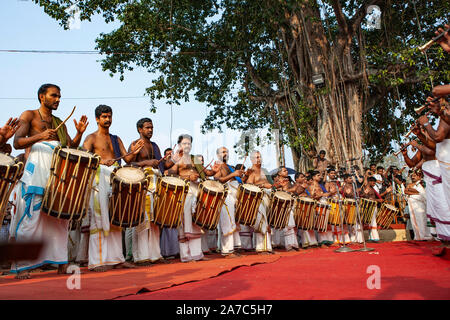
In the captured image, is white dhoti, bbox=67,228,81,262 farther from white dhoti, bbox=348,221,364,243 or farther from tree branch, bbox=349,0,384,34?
tree branch, bbox=349,0,384,34

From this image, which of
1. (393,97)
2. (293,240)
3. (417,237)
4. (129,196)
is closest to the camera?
(129,196)

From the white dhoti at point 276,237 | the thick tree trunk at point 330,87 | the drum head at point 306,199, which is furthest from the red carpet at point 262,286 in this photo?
the thick tree trunk at point 330,87

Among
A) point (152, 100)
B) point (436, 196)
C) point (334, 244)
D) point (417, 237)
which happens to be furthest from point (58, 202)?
point (152, 100)

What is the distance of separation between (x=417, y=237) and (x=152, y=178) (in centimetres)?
661

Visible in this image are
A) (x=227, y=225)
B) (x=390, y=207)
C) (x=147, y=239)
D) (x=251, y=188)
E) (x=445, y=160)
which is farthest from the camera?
(x=390, y=207)

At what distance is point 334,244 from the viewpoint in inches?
367

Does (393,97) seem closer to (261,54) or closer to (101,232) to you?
(261,54)

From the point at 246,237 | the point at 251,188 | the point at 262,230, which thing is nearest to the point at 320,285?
the point at 251,188

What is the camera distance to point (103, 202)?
4582 mm

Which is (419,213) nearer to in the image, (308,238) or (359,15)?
(308,238)

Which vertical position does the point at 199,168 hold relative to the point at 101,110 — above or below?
below

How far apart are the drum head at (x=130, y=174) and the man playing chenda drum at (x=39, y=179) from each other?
60cm

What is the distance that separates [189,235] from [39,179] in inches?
95.4

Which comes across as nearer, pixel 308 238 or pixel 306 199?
pixel 306 199
